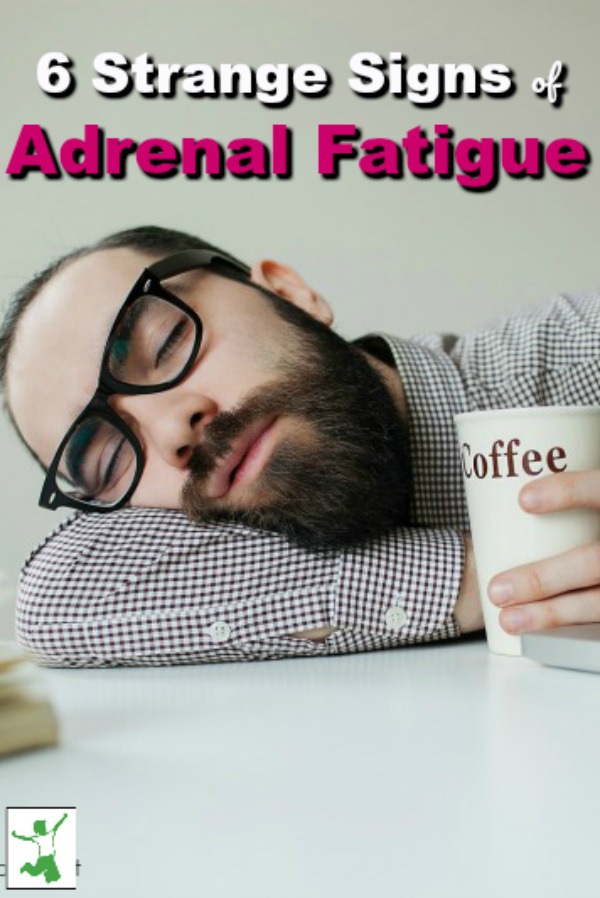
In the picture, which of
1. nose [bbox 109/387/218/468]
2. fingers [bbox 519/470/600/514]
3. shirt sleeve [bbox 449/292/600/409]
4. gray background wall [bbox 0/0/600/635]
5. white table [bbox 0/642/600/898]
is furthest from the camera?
gray background wall [bbox 0/0/600/635]

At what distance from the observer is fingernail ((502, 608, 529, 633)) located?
0.90m

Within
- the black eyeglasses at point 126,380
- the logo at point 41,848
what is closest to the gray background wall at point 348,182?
the black eyeglasses at point 126,380

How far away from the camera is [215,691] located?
86 centimetres

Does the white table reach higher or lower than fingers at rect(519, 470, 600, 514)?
lower

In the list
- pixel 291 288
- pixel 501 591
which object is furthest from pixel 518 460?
pixel 291 288

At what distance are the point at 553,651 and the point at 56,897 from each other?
1.68 ft

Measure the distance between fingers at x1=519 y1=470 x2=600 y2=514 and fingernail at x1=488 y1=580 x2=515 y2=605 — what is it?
3.0 inches

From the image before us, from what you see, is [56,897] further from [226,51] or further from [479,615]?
[226,51]

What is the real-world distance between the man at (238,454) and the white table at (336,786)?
0.57 feet

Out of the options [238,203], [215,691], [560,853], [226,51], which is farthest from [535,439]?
[226,51]

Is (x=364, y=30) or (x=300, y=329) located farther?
(x=364, y=30)

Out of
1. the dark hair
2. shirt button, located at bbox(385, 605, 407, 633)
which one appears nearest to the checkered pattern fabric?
shirt button, located at bbox(385, 605, 407, 633)

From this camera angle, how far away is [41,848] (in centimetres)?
47

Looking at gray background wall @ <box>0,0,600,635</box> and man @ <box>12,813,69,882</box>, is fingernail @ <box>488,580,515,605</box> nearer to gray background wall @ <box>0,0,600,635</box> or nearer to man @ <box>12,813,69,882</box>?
man @ <box>12,813,69,882</box>
